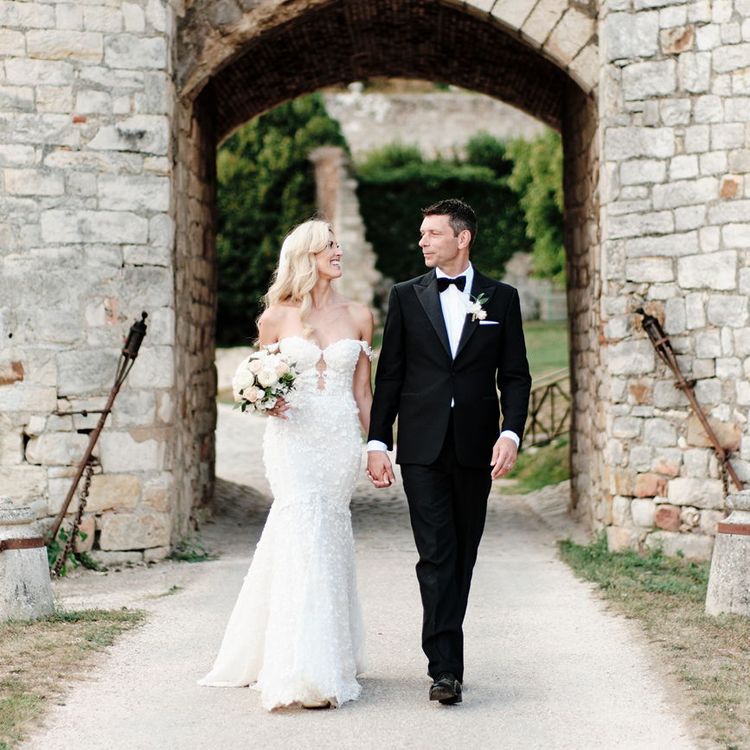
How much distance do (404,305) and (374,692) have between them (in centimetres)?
153

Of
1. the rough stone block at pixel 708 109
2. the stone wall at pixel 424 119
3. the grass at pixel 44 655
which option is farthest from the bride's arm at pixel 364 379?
the stone wall at pixel 424 119

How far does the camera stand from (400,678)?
17.3 feet

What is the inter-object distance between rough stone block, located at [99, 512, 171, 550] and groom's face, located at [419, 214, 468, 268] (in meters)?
3.95

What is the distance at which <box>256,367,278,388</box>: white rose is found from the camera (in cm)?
491

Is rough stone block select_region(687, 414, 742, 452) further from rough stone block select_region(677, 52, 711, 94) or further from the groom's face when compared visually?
the groom's face

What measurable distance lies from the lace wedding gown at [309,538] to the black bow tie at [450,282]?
0.41 metres

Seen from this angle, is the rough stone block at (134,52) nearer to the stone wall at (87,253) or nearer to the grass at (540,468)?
the stone wall at (87,253)

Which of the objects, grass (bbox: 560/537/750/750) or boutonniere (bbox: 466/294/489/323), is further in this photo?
boutonniere (bbox: 466/294/489/323)

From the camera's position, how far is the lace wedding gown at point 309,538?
194 inches

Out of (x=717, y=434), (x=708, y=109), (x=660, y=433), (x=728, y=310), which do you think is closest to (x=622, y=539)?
(x=660, y=433)

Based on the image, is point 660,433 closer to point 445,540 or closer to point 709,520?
point 709,520

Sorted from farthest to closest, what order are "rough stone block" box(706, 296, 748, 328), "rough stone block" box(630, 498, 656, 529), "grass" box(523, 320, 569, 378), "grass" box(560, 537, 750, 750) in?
"grass" box(523, 320, 569, 378)
"rough stone block" box(630, 498, 656, 529)
"rough stone block" box(706, 296, 748, 328)
"grass" box(560, 537, 750, 750)

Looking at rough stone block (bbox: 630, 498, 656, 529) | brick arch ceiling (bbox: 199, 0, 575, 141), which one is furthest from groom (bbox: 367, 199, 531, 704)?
brick arch ceiling (bbox: 199, 0, 575, 141)

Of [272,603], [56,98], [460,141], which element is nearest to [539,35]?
[56,98]
